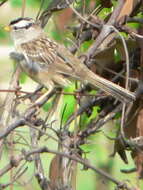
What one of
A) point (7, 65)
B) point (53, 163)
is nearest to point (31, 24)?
point (53, 163)

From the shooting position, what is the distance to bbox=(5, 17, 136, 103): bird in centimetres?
259

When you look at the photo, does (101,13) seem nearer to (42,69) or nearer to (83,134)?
(42,69)

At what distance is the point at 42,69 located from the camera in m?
2.86

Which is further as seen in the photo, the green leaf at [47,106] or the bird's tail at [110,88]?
the green leaf at [47,106]

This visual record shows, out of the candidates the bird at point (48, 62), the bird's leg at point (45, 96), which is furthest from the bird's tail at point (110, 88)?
the bird's leg at point (45, 96)

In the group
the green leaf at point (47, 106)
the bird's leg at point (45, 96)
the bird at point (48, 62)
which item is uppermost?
the bird at point (48, 62)

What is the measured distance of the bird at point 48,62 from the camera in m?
2.59

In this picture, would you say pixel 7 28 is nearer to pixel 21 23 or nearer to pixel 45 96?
pixel 21 23

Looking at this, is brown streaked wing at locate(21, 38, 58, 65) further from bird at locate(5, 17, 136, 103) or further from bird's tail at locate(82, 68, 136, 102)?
bird's tail at locate(82, 68, 136, 102)

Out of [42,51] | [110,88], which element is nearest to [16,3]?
[42,51]

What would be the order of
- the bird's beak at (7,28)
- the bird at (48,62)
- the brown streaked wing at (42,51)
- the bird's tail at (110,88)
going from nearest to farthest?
the bird's tail at (110,88) → the bird at (48,62) → the brown streaked wing at (42,51) → the bird's beak at (7,28)

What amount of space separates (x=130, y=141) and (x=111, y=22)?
44 cm

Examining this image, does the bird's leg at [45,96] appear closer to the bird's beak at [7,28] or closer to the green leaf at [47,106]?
the green leaf at [47,106]

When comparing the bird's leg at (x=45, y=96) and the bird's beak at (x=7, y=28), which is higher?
the bird's beak at (x=7, y=28)
